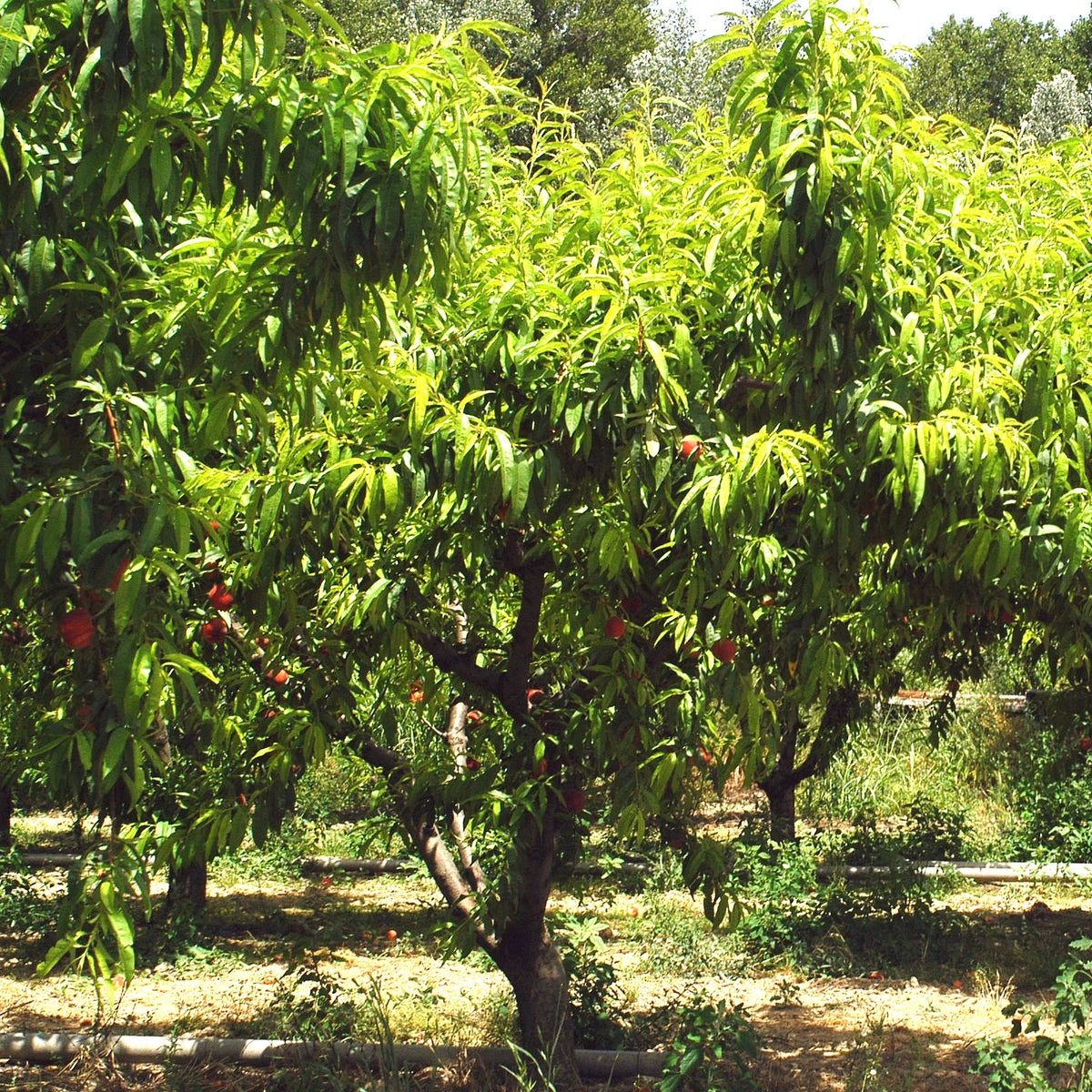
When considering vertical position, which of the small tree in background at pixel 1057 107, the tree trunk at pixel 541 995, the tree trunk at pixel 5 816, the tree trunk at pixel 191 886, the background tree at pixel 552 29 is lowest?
the tree trunk at pixel 5 816

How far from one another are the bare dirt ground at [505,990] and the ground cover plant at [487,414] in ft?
4.27

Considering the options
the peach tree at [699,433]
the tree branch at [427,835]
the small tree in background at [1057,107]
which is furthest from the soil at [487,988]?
the small tree in background at [1057,107]

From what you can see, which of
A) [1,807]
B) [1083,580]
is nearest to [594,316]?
[1083,580]

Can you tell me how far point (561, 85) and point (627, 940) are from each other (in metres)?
19.1

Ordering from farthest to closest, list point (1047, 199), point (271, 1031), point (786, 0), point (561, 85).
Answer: point (561, 85), point (271, 1031), point (1047, 199), point (786, 0)

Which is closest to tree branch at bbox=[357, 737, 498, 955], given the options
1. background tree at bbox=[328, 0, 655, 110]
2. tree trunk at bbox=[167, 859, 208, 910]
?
tree trunk at bbox=[167, 859, 208, 910]

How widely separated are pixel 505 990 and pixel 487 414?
3597mm

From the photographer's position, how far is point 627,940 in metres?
6.68

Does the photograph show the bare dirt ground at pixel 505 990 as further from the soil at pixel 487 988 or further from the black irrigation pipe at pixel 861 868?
the black irrigation pipe at pixel 861 868

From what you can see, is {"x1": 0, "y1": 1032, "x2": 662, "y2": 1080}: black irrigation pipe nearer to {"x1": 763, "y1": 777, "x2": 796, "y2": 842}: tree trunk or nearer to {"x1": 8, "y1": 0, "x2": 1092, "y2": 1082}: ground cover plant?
{"x1": 8, "y1": 0, "x2": 1092, "y2": 1082}: ground cover plant

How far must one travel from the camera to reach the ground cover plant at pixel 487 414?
1721 millimetres

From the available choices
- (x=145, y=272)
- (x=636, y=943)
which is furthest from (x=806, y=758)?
(x=145, y=272)

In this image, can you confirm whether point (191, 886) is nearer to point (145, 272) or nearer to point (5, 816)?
point (5, 816)

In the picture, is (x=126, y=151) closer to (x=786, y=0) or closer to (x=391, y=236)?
(x=391, y=236)
